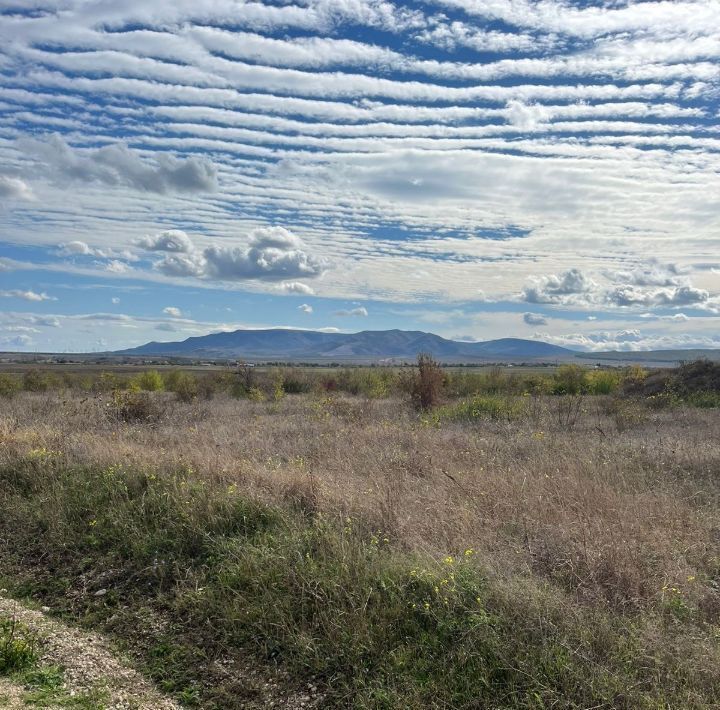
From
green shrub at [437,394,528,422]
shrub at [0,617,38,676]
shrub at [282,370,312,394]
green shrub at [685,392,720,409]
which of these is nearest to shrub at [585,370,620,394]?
green shrub at [685,392,720,409]

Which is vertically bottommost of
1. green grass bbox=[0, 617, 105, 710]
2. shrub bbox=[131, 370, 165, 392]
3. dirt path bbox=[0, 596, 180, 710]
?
dirt path bbox=[0, 596, 180, 710]

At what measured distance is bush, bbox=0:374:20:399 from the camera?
29.3 m

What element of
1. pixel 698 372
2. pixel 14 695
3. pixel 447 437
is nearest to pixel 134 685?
pixel 14 695

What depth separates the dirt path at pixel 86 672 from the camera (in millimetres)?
4223

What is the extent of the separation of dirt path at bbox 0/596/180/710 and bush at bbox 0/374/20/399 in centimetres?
2715

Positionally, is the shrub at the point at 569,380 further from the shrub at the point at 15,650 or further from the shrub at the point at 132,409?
the shrub at the point at 15,650

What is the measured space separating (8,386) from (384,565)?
3093cm

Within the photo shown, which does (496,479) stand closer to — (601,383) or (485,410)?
(485,410)

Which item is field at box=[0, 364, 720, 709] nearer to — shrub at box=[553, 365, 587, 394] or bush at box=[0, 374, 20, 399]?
shrub at box=[553, 365, 587, 394]

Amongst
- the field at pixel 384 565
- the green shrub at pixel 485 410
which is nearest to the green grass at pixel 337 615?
the field at pixel 384 565

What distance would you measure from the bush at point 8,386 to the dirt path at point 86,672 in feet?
89.1

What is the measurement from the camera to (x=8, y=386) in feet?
99.4

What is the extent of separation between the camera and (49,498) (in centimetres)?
826

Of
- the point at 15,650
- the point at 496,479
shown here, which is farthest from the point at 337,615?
the point at 496,479
